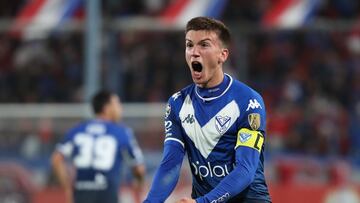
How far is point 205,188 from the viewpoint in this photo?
6617 millimetres

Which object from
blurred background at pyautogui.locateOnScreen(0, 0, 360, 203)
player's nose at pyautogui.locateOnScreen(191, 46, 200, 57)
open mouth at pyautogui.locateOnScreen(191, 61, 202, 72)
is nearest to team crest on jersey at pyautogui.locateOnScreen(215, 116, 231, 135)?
open mouth at pyautogui.locateOnScreen(191, 61, 202, 72)

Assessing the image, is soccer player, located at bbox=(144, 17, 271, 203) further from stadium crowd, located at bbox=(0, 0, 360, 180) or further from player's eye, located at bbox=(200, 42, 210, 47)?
stadium crowd, located at bbox=(0, 0, 360, 180)

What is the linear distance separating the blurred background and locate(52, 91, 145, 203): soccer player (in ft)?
15.1

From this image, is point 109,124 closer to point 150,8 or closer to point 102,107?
point 102,107

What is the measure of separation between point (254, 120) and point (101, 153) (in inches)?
199

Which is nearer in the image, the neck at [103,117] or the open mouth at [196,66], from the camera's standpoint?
the open mouth at [196,66]

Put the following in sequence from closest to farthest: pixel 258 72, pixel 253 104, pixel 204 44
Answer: pixel 204 44 < pixel 253 104 < pixel 258 72

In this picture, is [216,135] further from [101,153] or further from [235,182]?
[101,153]

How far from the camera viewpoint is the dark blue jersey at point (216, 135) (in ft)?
21.2

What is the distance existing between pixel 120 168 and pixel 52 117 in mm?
6315

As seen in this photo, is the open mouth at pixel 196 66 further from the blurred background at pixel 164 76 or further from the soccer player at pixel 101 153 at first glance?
the blurred background at pixel 164 76

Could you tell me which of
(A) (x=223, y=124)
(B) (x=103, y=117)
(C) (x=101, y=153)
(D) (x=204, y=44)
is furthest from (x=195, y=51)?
(B) (x=103, y=117)

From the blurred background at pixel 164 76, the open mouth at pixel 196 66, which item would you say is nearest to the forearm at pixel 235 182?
the open mouth at pixel 196 66

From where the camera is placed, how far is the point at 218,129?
6.55 m
